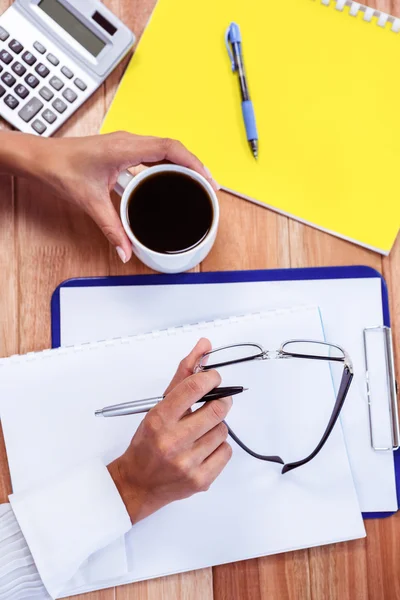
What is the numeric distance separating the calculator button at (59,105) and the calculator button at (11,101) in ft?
0.14

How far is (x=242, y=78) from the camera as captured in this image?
66 cm

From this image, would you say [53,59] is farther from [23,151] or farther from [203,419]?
[203,419]

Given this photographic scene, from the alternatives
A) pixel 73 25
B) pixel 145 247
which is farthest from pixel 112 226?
pixel 73 25

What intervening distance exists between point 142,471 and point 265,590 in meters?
0.21

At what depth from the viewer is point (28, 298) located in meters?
0.66

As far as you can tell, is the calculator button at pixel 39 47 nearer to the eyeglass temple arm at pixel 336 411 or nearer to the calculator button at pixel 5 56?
the calculator button at pixel 5 56

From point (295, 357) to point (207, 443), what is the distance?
0.13 meters

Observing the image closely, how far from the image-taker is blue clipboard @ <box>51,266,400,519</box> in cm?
65

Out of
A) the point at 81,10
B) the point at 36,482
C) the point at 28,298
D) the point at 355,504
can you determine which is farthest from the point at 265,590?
the point at 81,10

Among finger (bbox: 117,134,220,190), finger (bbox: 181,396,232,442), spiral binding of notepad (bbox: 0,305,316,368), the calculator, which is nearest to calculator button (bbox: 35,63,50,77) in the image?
the calculator

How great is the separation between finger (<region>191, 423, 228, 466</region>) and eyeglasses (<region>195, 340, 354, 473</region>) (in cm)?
4

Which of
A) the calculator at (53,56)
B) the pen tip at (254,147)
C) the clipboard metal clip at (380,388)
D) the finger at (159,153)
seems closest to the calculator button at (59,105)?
the calculator at (53,56)

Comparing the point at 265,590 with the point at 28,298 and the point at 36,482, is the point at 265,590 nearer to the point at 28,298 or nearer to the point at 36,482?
the point at 36,482

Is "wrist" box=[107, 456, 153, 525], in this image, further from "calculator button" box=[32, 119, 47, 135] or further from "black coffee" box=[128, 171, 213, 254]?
"calculator button" box=[32, 119, 47, 135]
